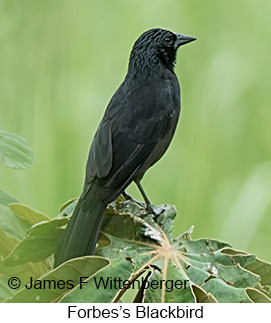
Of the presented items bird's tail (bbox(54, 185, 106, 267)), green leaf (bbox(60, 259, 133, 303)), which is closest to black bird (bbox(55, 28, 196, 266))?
bird's tail (bbox(54, 185, 106, 267))

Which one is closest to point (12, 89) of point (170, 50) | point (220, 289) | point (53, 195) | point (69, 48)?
point (69, 48)

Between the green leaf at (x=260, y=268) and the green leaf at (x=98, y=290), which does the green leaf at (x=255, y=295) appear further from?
the green leaf at (x=98, y=290)

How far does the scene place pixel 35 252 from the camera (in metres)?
1.21

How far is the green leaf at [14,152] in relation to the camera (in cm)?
125

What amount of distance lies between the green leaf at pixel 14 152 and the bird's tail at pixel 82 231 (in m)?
0.14

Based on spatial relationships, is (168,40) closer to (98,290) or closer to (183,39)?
(183,39)

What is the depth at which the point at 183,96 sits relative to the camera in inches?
61.8

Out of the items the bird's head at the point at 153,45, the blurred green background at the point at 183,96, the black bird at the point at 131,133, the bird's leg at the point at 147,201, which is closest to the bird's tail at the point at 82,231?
the black bird at the point at 131,133

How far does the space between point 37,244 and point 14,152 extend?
0.20 metres

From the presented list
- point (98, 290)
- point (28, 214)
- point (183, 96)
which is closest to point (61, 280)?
point (98, 290)

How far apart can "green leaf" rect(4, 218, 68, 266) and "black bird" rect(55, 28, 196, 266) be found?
21 millimetres

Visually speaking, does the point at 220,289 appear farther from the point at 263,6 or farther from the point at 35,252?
the point at 263,6

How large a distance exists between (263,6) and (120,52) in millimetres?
369

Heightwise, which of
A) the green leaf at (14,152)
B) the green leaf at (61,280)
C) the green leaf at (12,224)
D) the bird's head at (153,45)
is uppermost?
the bird's head at (153,45)
